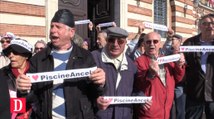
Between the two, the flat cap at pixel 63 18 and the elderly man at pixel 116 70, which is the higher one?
the flat cap at pixel 63 18

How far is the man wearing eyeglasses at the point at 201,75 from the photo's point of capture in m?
5.20

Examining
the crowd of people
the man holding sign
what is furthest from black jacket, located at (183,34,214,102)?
the man holding sign

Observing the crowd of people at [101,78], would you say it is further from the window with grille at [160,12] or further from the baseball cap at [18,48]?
the window with grille at [160,12]

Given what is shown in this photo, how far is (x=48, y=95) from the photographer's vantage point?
314cm

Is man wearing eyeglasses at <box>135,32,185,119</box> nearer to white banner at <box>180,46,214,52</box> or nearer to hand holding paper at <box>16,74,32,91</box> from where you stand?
white banner at <box>180,46,214,52</box>

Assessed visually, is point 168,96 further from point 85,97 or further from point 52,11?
point 52,11

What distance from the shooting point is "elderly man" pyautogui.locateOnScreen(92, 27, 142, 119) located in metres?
3.76

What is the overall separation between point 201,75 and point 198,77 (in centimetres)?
6

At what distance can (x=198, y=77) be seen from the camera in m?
5.28

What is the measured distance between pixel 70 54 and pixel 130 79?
3.08 ft

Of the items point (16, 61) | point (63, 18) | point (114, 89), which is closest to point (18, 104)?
point (16, 61)

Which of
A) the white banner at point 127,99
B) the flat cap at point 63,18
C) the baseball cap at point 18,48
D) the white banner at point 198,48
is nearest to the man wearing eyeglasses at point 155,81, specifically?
the white banner at point 127,99

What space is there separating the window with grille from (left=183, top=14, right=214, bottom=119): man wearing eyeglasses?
35.8 feet

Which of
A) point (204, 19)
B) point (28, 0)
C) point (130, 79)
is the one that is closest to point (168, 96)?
point (130, 79)
